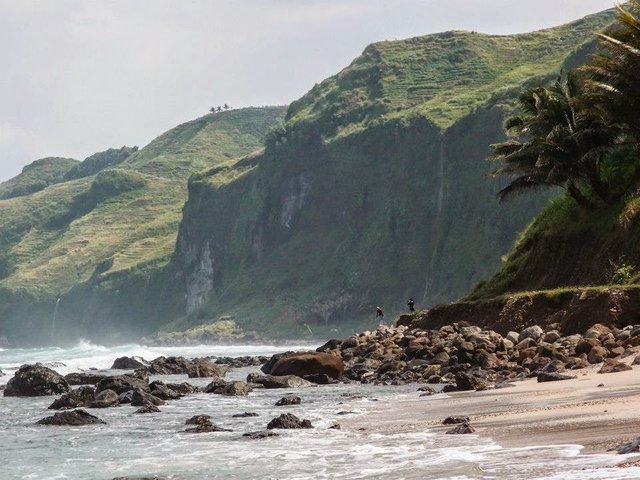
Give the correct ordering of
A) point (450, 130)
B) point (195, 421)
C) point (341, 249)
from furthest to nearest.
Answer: point (341, 249), point (450, 130), point (195, 421)

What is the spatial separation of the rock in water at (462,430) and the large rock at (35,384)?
1016 inches

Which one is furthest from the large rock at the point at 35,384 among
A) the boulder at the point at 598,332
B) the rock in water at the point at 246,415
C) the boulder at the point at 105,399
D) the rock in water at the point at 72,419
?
the boulder at the point at 598,332

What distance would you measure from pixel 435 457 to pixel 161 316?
186 meters

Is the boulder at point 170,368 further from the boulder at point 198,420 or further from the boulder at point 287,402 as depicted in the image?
the boulder at point 198,420

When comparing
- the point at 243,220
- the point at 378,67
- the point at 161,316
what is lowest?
the point at 161,316

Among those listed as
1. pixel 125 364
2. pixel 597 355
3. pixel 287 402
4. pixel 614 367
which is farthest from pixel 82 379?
pixel 614 367

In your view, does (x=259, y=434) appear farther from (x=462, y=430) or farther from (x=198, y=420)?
(x=462, y=430)

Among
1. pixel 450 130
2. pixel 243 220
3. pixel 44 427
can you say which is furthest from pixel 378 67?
pixel 44 427

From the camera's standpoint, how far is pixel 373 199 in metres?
152

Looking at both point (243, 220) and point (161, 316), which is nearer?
point (243, 220)

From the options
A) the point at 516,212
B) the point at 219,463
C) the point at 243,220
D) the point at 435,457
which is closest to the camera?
the point at 435,457

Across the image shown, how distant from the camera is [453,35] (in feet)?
643

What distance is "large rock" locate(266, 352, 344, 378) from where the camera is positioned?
Result: 41.1 meters

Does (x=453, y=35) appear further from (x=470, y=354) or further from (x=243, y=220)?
(x=470, y=354)
